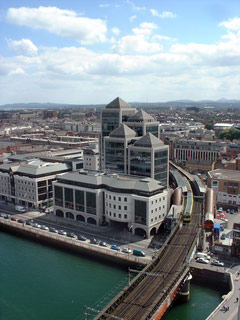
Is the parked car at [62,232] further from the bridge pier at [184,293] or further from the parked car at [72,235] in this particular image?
the bridge pier at [184,293]

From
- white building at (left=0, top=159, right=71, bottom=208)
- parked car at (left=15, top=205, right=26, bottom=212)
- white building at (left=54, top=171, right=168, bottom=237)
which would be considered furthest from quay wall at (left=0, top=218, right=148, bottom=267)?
white building at (left=0, top=159, right=71, bottom=208)

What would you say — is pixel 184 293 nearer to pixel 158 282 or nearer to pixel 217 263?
pixel 158 282

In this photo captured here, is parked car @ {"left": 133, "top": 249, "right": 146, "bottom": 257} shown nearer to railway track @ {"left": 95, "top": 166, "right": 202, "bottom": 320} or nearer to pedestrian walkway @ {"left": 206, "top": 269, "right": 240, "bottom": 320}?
railway track @ {"left": 95, "top": 166, "right": 202, "bottom": 320}

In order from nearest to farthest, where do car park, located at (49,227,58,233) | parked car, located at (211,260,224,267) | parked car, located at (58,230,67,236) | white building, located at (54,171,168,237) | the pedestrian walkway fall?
the pedestrian walkway
parked car, located at (211,260,224,267)
white building, located at (54,171,168,237)
parked car, located at (58,230,67,236)
car park, located at (49,227,58,233)

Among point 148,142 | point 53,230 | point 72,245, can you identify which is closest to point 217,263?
point 72,245

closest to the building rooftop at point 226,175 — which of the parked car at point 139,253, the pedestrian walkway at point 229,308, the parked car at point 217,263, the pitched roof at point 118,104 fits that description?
the pitched roof at point 118,104
